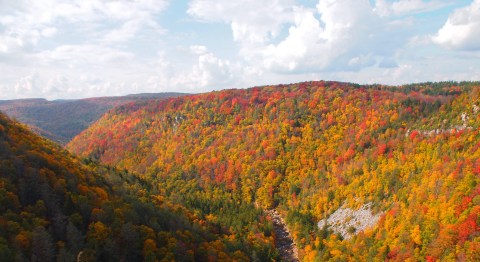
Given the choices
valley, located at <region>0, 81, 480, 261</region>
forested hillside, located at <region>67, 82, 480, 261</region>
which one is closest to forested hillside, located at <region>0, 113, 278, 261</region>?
valley, located at <region>0, 81, 480, 261</region>

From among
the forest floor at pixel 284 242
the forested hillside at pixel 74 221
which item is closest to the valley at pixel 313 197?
the forested hillside at pixel 74 221

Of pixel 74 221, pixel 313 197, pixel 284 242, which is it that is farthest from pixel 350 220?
pixel 74 221

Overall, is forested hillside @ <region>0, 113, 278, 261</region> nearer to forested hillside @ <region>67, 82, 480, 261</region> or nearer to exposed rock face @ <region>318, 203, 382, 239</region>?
forested hillside @ <region>67, 82, 480, 261</region>

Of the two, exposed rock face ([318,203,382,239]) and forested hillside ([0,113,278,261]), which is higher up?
forested hillside ([0,113,278,261])

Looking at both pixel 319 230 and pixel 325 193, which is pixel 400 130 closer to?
pixel 325 193

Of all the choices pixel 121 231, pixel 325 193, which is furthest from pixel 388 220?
pixel 121 231

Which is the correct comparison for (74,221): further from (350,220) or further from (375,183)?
(375,183)
